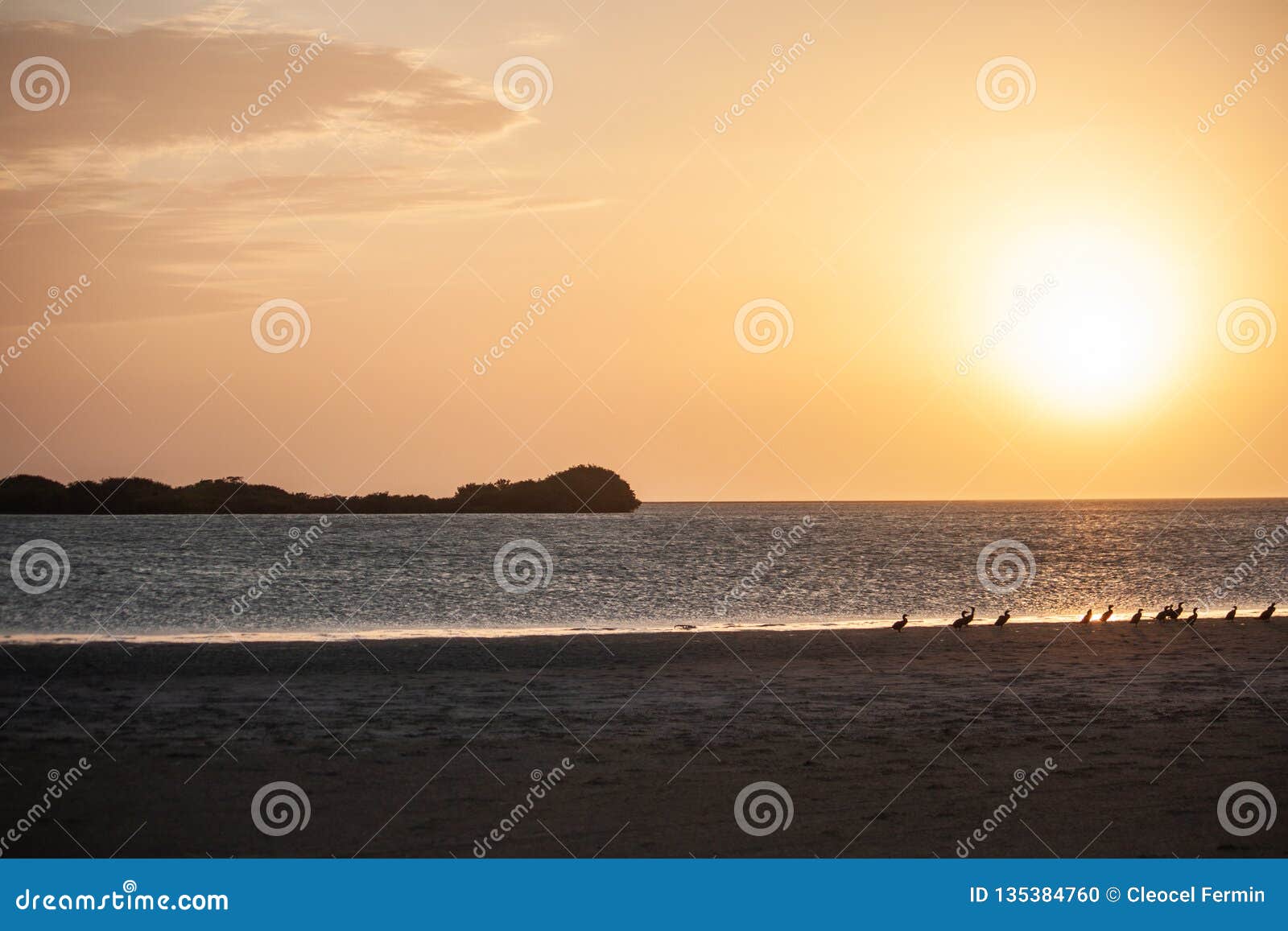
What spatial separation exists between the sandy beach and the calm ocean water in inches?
383

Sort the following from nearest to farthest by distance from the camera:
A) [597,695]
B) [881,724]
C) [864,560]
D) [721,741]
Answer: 1. [721,741]
2. [881,724]
3. [597,695]
4. [864,560]

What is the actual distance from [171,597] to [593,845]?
3499 cm

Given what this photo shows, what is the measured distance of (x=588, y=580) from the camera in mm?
49375

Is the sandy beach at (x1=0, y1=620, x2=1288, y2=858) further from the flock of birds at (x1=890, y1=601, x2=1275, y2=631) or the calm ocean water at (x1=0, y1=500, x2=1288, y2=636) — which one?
the calm ocean water at (x1=0, y1=500, x2=1288, y2=636)

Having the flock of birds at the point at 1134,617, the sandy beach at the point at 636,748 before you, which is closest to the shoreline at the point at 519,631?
the flock of birds at the point at 1134,617

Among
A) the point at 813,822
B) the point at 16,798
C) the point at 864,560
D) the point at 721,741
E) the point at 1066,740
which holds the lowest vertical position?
the point at 16,798

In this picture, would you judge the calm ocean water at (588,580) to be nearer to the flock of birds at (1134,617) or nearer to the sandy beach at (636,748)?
the flock of birds at (1134,617)

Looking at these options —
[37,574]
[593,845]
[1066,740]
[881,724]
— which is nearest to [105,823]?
[593,845]

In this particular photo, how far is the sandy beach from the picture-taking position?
9.14 m

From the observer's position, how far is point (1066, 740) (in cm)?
Result: 1292

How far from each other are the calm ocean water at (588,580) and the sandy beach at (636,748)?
9734mm

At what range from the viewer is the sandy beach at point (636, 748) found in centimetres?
914

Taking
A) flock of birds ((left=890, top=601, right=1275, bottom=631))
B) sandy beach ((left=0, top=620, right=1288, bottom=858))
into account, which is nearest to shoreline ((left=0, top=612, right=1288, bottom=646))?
flock of birds ((left=890, top=601, right=1275, bottom=631))

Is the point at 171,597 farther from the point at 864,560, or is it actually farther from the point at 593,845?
the point at 864,560
